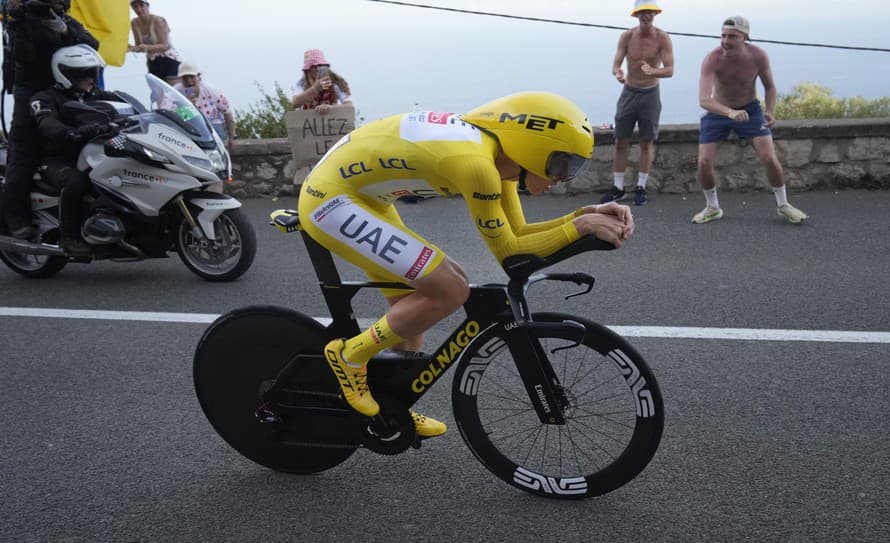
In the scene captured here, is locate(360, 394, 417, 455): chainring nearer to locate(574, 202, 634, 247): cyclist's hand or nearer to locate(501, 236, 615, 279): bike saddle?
locate(501, 236, 615, 279): bike saddle

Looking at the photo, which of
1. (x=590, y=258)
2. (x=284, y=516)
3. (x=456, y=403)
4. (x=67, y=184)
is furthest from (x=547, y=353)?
(x=67, y=184)

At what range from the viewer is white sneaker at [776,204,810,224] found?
8.10 meters

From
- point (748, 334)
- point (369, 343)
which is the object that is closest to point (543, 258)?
point (369, 343)

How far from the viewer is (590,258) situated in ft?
23.5

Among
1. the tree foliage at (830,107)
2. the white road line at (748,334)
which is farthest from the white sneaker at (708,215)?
the tree foliage at (830,107)

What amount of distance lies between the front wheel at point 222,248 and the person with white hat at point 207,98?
2.55 meters

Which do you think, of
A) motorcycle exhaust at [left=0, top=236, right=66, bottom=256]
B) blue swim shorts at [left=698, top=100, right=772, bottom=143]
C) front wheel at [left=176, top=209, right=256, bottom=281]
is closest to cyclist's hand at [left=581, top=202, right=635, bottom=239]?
front wheel at [left=176, top=209, right=256, bottom=281]

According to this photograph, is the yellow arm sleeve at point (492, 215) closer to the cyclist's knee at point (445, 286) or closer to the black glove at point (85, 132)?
the cyclist's knee at point (445, 286)

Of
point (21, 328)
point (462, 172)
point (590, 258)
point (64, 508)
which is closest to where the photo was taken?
point (462, 172)

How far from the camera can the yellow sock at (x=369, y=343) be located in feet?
11.1

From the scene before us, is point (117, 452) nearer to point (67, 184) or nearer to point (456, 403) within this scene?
point (456, 403)

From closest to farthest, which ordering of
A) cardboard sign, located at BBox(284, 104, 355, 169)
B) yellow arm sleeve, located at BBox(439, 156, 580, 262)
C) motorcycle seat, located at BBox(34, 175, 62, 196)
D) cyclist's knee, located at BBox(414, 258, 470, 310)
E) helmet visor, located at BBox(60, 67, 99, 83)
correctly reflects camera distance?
yellow arm sleeve, located at BBox(439, 156, 580, 262), cyclist's knee, located at BBox(414, 258, 470, 310), helmet visor, located at BBox(60, 67, 99, 83), motorcycle seat, located at BBox(34, 175, 62, 196), cardboard sign, located at BBox(284, 104, 355, 169)

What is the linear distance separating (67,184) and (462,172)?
4695mm

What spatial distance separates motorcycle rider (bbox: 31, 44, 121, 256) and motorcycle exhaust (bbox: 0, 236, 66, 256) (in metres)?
0.11
